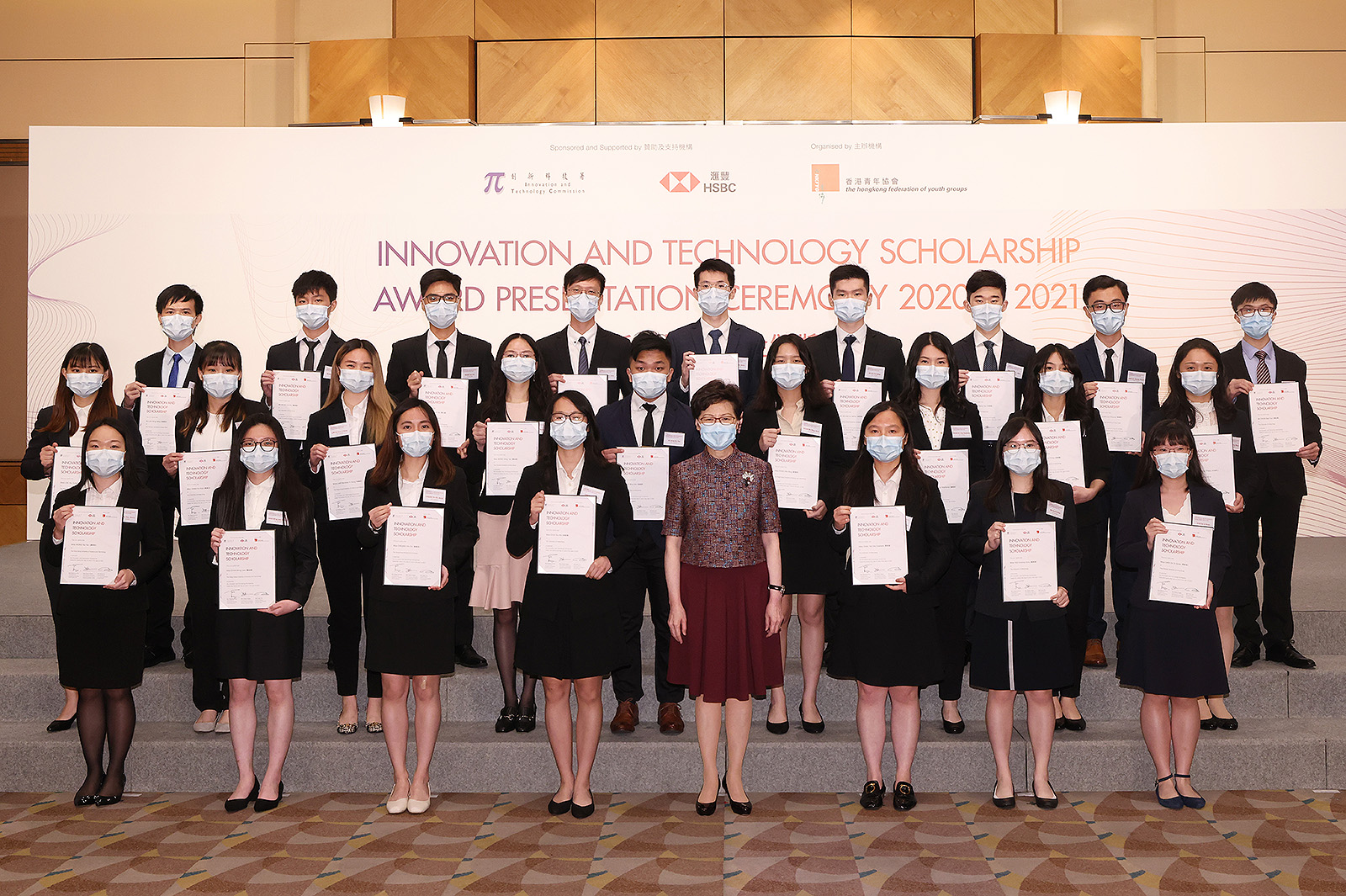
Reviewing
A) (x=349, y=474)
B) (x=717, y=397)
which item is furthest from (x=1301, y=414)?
(x=349, y=474)

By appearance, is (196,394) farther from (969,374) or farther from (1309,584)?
(1309,584)

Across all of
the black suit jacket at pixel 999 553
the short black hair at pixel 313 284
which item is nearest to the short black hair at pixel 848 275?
the black suit jacket at pixel 999 553

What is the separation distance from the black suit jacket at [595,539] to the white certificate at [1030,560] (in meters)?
1.41

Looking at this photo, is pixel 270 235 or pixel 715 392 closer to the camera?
pixel 715 392

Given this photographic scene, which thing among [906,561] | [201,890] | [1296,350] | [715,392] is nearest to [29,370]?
[201,890]

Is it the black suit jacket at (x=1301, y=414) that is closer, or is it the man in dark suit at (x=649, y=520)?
the man in dark suit at (x=649, y=520)

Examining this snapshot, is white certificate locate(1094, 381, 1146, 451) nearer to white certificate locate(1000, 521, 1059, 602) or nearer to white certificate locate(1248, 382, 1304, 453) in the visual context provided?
white certificate locate(1248, 382, 1304, 453)

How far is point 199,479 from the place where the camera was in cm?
419

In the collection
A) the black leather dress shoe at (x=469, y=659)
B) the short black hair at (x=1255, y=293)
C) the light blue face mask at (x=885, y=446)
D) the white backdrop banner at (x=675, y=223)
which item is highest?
the white backdrop banner at (x=675, y=223)

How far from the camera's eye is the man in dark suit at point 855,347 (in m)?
4.55

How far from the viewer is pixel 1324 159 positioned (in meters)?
6.89

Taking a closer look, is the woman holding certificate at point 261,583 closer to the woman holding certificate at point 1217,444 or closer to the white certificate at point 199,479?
the white certificate at point 199,479

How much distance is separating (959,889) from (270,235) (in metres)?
5.80

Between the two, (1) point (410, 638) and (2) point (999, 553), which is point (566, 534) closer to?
(1) point (410, 638)
